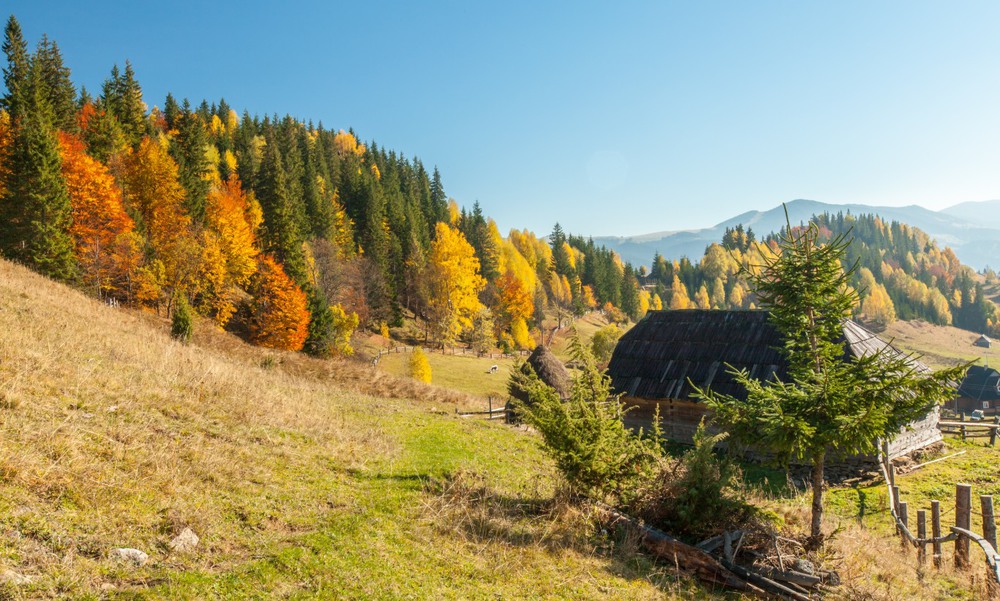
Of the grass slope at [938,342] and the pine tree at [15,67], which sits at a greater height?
the pine tree at [15,67]

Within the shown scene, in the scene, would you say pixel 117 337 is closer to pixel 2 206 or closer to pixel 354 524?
pixel 354 524

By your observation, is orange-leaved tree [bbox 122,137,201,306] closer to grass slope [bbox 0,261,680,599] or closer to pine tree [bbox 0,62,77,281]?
pine tree [bbox 0,62,77,281]

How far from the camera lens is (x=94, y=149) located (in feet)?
143

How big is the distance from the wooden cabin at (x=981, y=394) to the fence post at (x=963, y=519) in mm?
71304

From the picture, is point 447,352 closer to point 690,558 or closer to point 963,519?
point 963,519

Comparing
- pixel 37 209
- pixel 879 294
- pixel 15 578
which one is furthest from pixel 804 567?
pixel 879 294

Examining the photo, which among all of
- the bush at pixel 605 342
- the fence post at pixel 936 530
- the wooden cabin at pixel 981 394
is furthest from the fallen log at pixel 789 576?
the wooden cabin at pixel 981 394

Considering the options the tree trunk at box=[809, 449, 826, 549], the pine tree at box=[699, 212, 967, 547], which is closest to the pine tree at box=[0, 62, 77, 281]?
the pine tree at box=[699, 212, 967, 547]

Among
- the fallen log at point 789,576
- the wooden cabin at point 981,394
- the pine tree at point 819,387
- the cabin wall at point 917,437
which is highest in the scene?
the pine tree at point 819,387

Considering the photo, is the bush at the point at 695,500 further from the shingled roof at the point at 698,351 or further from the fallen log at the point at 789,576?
the shingled roof at the point at 698,351

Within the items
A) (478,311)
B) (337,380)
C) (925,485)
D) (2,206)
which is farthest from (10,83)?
(925,485)

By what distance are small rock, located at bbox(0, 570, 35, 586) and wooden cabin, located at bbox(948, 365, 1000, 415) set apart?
86.4 m

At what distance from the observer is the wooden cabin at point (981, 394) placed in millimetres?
63812

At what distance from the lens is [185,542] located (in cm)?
600
